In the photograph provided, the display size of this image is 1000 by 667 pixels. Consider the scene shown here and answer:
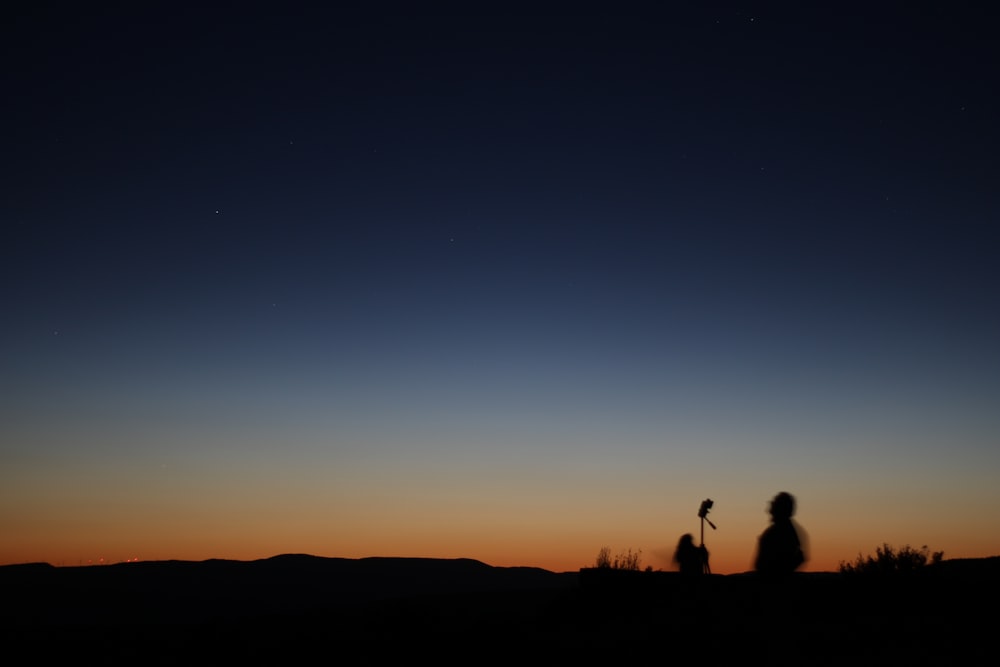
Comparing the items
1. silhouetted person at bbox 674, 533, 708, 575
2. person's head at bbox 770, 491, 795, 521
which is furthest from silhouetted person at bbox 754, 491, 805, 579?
silhouetted person at bbox 674, 533, 708, 575

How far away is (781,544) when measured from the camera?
12.2 metres

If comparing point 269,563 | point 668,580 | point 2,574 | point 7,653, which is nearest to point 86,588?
point 2,574

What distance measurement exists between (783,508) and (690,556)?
4.19 metres

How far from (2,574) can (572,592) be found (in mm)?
56156

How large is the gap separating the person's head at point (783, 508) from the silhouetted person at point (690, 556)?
4002 mm

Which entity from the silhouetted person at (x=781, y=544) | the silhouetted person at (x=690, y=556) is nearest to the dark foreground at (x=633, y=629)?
the silhouetted person at (x=781, y=544)

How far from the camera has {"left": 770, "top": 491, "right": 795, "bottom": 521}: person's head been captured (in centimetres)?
1222

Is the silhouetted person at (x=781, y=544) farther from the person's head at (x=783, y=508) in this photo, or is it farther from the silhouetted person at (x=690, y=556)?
the silhouetted person at (x=690, y=556)

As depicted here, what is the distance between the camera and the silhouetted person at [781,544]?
40.0ft

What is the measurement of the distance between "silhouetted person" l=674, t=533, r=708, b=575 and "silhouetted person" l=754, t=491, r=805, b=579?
367cm

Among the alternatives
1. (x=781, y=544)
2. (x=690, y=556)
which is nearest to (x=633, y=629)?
(x=781, y=544)

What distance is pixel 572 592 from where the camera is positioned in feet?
50.5

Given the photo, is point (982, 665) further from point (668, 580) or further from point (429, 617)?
point (429, 617)

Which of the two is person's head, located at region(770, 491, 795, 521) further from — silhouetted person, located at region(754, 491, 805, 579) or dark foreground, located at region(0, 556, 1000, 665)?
dark foreground, located at region(0, 556, 1000, 665)
